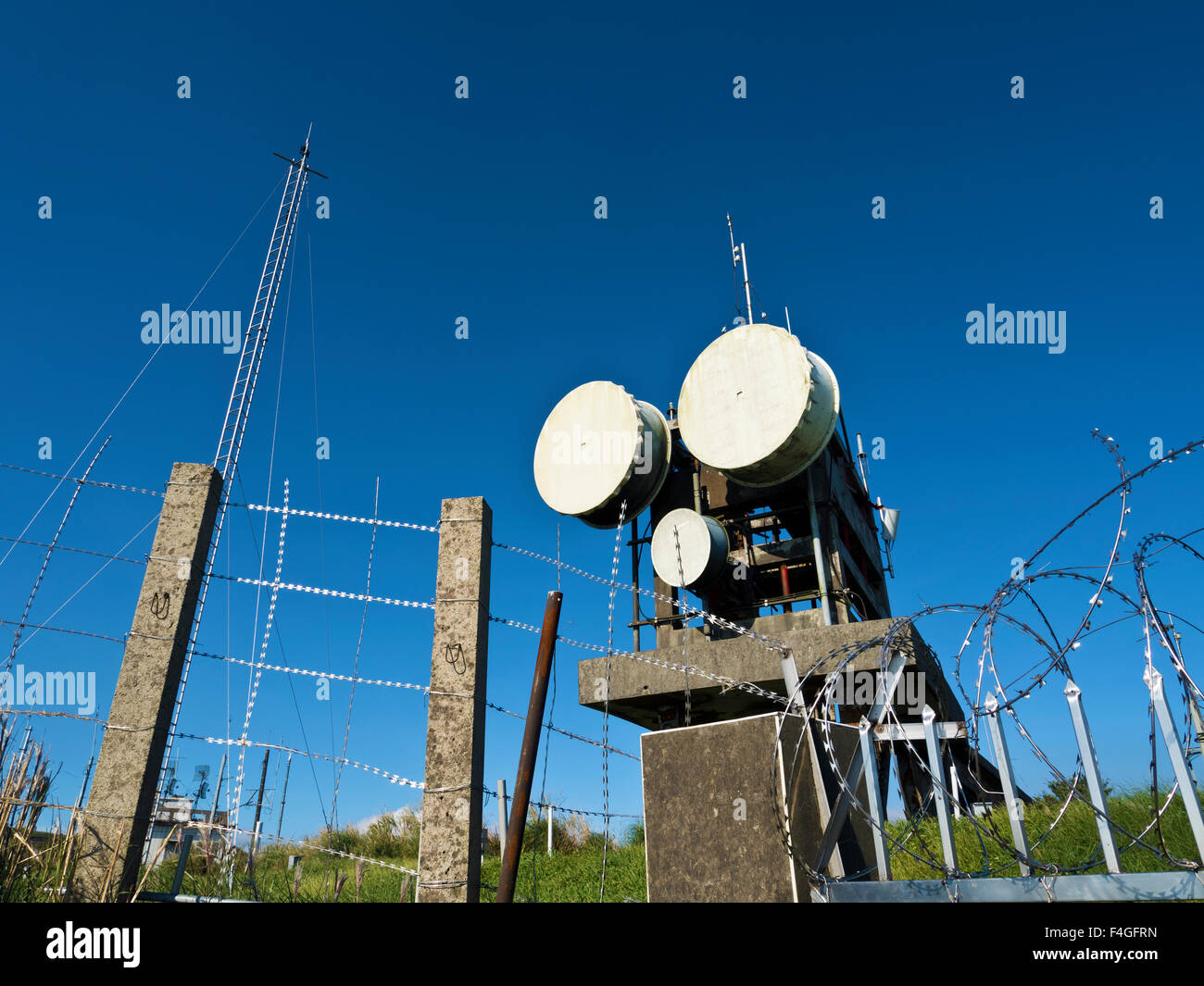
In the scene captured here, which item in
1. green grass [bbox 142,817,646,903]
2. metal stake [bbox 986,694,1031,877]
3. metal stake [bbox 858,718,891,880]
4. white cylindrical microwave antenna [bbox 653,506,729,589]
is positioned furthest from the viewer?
white cylindrical microwave antenna [bbox 653,506,729,589]

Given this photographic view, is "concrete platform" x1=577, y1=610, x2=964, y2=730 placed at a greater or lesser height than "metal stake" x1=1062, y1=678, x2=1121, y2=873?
greater

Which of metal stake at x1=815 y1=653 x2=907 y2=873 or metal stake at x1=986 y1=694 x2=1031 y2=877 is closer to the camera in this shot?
metal stake at x1=986 y1=694 x2=1031 y2=877

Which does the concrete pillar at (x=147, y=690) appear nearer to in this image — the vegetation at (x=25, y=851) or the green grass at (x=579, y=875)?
the vegetation at (x=25, y=851)

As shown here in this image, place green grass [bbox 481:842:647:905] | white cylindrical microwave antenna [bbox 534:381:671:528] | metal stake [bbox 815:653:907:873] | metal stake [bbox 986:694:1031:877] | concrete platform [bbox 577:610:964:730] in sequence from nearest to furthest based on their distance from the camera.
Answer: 1. metal stake [bbox 986:694:1031:877]
2. metal stake [bbox 815:653:907:873]
3. green grass [bbox 481:842:647:905]
4. concrete platform [bbox 577:610:964:730]
5. white cylindrical microwave antenna [bbox 534:381:671:528]

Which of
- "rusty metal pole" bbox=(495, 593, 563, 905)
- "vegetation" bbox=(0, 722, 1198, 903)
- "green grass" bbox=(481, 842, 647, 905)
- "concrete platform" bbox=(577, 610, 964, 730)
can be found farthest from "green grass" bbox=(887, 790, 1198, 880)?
"rusty metal pole" bbox=(495, 593, 563, 905)

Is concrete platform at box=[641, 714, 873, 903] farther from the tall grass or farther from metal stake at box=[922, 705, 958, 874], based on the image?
the tall grass

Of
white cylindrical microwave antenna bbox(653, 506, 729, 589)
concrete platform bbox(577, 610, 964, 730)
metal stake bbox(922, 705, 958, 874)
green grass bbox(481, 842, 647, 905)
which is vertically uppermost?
white cylindrical microwave antenna bbox(653, 506, 729, 589)

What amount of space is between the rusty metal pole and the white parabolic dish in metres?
8.84

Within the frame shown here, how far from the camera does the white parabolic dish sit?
553 inches

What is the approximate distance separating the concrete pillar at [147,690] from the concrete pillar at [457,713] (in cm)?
207

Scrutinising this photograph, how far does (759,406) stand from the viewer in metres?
14.5

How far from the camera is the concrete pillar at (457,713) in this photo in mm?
5551

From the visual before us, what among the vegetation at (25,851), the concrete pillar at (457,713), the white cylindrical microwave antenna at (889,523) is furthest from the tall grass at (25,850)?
the white cylindrical microwave antenna at (889,523)
